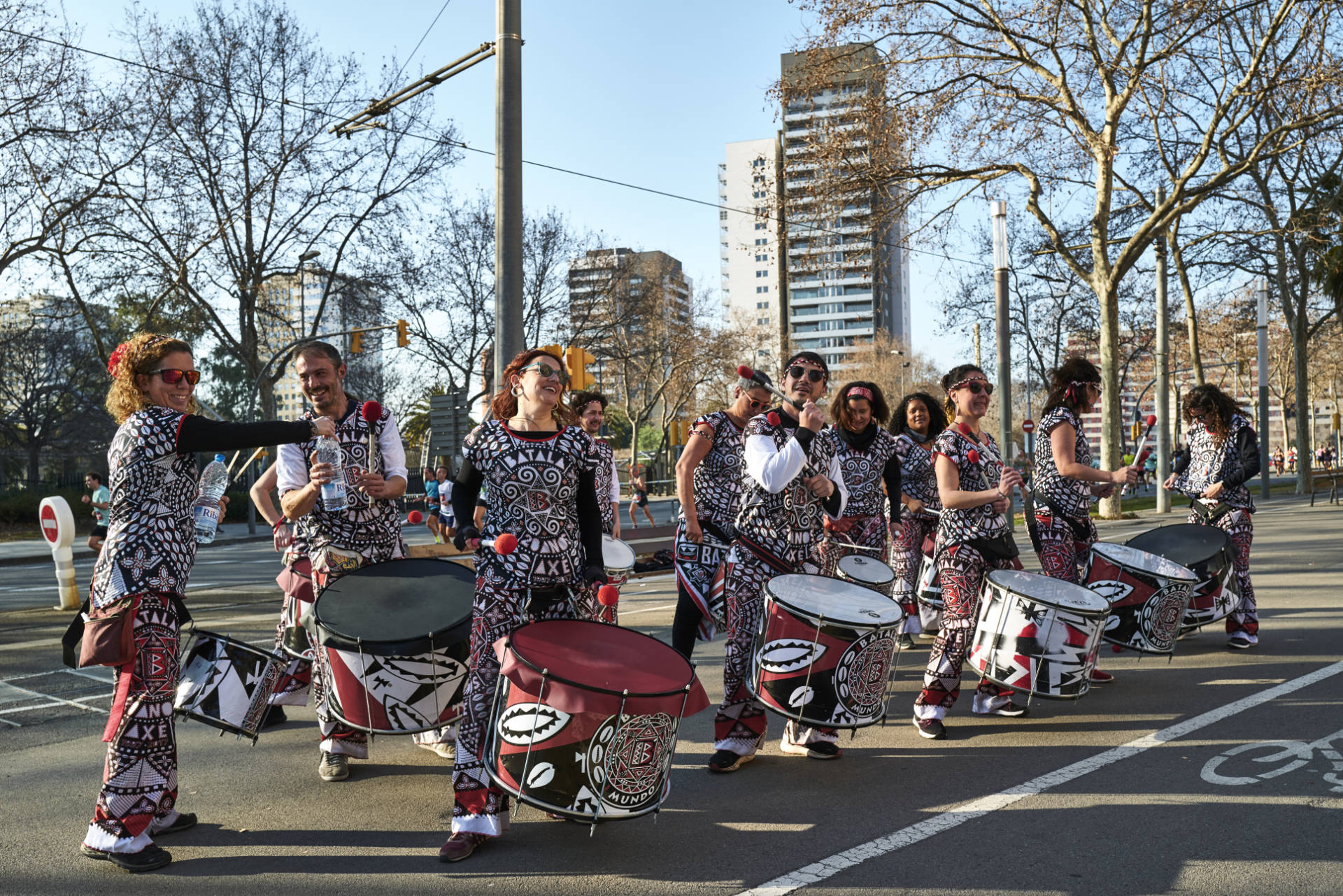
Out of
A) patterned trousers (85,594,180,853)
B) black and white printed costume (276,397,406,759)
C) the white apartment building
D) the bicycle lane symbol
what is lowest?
the bicycle lane symbol

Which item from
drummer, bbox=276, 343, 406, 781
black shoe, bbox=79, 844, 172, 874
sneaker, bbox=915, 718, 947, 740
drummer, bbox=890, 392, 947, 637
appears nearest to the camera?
black shoe, bbox=79, 844, 172, 874

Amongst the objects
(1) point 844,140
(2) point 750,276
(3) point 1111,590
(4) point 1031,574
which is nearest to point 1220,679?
(3) point 1111,590

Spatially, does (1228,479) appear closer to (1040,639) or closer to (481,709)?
(1040,639)

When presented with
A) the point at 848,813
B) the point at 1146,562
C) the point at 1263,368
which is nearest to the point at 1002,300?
the point at 1146,562

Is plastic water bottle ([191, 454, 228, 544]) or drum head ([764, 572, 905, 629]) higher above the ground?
plastic water bottle ([191, 454, 228, 544])

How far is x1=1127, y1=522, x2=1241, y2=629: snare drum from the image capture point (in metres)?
7.60

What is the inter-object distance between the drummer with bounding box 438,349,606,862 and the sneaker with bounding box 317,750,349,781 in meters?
1.31

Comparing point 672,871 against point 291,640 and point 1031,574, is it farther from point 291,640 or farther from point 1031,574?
point 1031,574

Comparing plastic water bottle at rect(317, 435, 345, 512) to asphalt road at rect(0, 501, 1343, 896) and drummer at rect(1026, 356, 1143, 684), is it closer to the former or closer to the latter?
asphalt road at rect(0, 501, 1343, 896)

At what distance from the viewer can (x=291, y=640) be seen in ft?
18.0

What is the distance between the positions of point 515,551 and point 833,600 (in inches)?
65.6

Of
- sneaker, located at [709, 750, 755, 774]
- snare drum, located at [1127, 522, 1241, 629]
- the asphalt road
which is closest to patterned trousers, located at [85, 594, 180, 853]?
the asphalt road

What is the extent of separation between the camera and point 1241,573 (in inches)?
318

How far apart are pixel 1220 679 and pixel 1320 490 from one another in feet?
98.4
